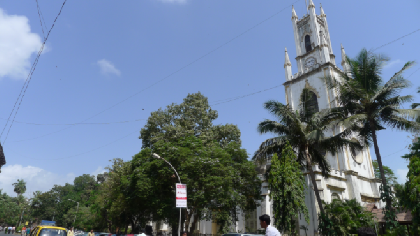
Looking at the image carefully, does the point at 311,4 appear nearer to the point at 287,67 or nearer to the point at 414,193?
the point at 287,67

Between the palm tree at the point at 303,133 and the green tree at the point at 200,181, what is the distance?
230 cm

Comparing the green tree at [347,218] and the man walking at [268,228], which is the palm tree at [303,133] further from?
the man walking at [268,228]

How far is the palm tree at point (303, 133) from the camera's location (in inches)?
767

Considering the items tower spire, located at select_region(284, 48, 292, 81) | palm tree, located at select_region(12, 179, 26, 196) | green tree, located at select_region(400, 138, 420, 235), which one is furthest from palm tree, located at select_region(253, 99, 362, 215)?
palm tree, located at select_region(12, 179, 26, 196)

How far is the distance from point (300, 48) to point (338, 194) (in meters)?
22.3

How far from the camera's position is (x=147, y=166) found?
2164 centimetres

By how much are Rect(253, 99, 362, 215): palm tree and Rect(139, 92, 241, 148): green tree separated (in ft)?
22.7

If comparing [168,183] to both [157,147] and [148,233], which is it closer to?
[157,147]

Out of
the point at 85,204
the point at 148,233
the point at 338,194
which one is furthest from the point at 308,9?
the point at 85,204

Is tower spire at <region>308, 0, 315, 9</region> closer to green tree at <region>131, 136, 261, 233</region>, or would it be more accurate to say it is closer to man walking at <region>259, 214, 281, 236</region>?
green tree at <region>131, 136, 261, 233</region>

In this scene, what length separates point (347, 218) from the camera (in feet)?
59.2

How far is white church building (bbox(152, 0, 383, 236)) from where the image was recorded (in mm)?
25233

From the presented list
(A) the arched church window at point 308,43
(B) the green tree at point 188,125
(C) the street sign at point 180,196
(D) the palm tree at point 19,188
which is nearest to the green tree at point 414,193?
(C) the street sign at point 180,196

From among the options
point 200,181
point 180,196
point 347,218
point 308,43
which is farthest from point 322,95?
point 180,196
